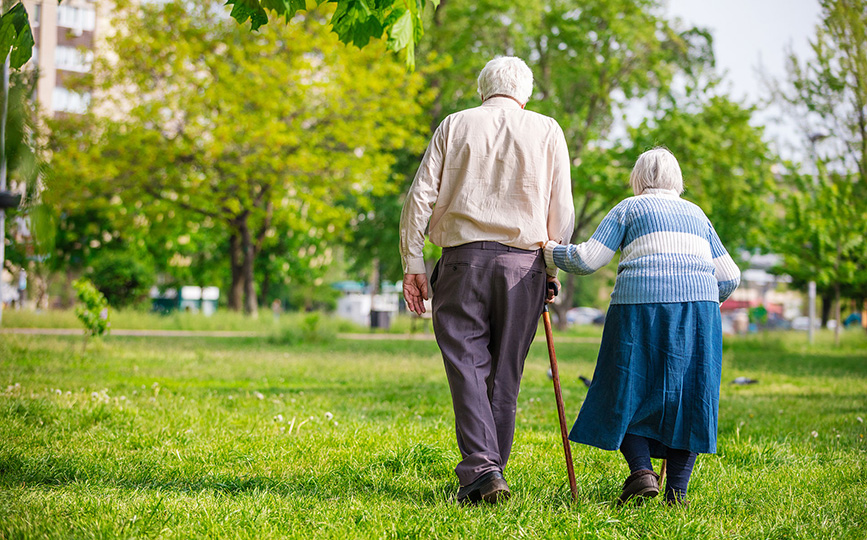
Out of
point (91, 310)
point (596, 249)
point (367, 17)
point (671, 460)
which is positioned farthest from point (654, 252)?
point (91, 310)

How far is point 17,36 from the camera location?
3.18 meters

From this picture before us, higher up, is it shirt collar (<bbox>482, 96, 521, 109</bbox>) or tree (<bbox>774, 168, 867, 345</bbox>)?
tree (<bbox>774, 168, 867, 345</bbox>)

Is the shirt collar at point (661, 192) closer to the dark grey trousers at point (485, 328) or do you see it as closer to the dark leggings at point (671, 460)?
the dark grey trousers at point (485, 328)

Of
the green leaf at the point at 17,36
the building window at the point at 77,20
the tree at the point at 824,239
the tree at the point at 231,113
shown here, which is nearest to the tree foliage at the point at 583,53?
the tree at the point at 231,113

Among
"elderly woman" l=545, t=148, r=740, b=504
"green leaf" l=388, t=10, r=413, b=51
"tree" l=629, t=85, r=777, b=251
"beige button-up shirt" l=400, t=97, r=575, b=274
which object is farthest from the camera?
"tree" l=629, t=85, r=777, b=251

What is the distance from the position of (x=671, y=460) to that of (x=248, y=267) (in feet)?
68.5

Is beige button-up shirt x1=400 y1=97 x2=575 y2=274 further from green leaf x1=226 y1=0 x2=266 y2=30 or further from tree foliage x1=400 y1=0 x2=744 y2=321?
tree foliage x1=400 y1=0 x2=744 y2=321

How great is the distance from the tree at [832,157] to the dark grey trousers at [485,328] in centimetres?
756

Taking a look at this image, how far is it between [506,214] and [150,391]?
192 inches

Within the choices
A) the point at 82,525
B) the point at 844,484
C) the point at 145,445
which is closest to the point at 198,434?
the point at 145,445

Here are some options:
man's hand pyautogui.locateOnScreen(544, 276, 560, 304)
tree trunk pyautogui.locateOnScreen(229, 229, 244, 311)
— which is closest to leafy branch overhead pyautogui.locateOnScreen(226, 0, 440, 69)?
man's hand pyautogui.locateOnScreen(544, 276, 560, 304)

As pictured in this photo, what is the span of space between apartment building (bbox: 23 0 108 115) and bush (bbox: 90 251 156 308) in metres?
5.77

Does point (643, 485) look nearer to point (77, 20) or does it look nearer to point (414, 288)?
point (414, 288)

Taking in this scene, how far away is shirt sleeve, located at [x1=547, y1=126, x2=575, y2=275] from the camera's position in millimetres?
3582
